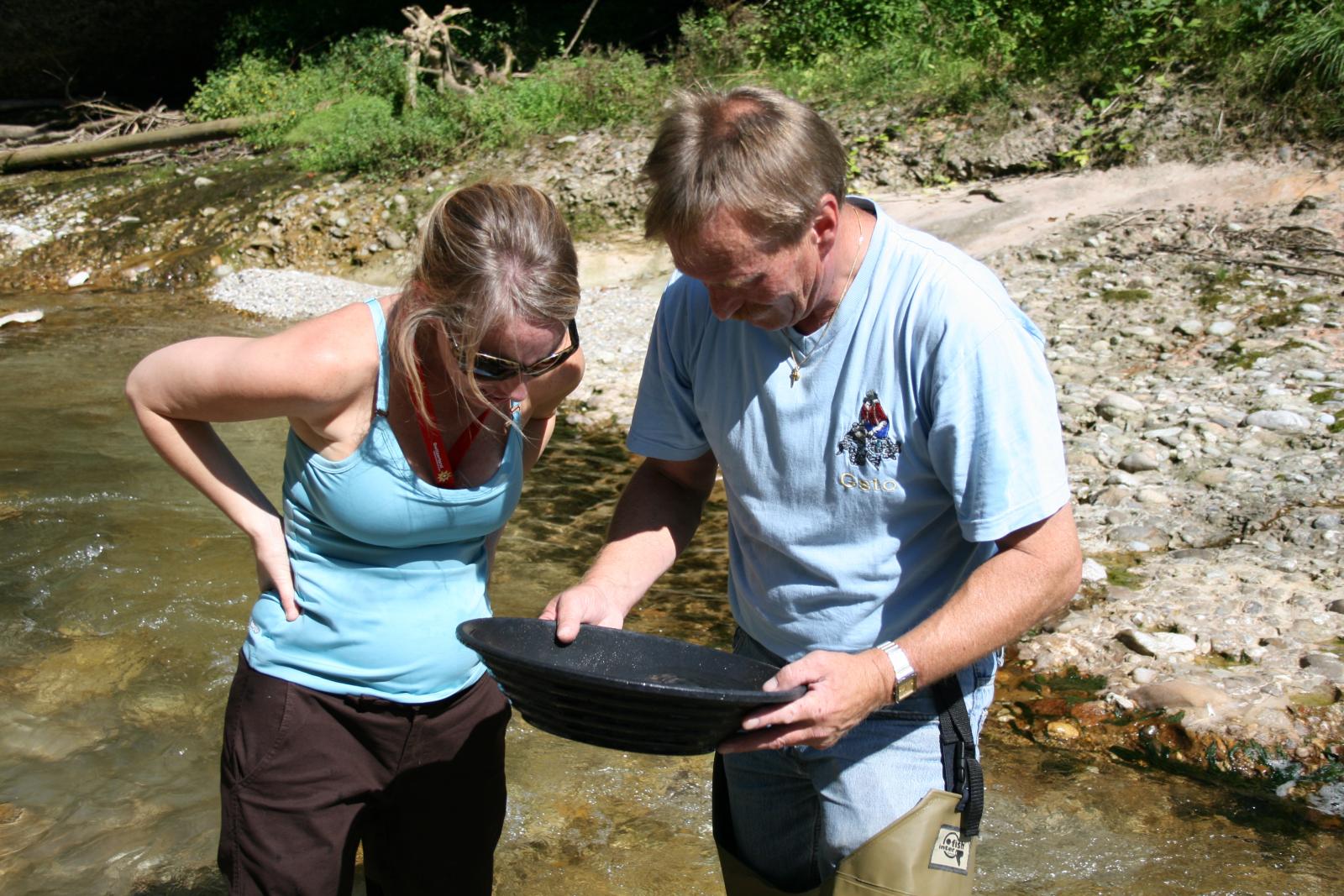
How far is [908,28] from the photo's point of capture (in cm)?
1153

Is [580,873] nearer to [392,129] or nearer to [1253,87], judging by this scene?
[1253,87]

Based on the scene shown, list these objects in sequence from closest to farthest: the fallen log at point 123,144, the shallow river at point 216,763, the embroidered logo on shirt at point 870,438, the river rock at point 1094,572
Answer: the embroidered logo on shirt at point 870,438 → the shallow river at point 216,763 → the river rock at point 1094,572 → the fallen log at point 123,144

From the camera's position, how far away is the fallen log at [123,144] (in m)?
13.6

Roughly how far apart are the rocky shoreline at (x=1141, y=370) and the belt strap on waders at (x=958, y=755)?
5.83 feet

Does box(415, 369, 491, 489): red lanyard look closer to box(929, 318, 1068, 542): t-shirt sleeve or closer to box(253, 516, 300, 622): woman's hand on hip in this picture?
box(253, 516, 300, 622): woman's hand on hip

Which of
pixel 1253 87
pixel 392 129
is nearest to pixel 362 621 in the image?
pixel 1253 87

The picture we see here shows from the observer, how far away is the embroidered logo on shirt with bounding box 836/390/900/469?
1.85 metres

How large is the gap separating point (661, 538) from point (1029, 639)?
218 centimetres

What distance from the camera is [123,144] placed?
13.8 metres

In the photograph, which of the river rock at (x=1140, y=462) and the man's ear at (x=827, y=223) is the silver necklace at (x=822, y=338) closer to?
the man's ear at (x=827, y=223)

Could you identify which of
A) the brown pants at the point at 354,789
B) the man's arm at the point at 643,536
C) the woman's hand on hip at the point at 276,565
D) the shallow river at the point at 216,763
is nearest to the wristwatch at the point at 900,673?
the man's arm at the point at 643,536

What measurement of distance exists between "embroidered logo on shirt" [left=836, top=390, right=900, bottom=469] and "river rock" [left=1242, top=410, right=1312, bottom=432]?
159 inches

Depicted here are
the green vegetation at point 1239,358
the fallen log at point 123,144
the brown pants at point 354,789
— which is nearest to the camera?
the brown pants at point 354,789

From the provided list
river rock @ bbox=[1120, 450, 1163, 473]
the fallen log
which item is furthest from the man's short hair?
the fallen log
